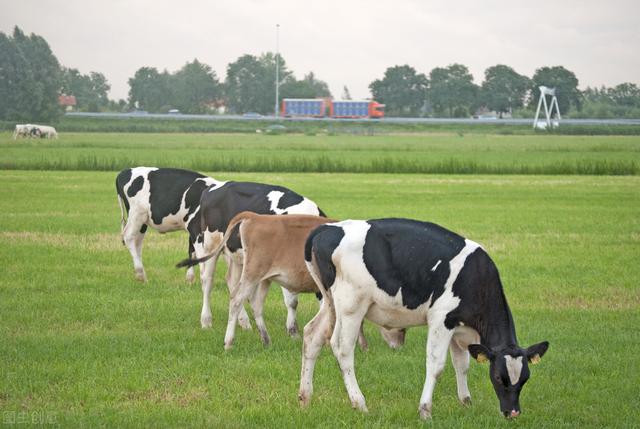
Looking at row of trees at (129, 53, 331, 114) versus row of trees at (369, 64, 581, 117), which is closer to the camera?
row of trees at (369, 64, 581, 117)

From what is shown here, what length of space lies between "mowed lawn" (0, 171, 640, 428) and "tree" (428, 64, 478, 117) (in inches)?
5730

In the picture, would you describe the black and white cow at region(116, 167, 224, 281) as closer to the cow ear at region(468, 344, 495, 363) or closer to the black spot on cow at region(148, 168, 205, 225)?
the black spot on cow at region(148, 168, 205, 225)

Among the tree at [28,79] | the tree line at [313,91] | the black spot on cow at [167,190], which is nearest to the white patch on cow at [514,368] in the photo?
the black spot on cow at [167,190]

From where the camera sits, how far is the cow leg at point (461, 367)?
9.35 meters

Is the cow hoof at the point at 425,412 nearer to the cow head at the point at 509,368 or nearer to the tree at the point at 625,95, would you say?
the cow head at the point at 509,368

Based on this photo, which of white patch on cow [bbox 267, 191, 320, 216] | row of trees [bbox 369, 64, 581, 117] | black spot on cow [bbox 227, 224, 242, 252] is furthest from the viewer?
row of trees [bbox 369, 64, 581, 117]

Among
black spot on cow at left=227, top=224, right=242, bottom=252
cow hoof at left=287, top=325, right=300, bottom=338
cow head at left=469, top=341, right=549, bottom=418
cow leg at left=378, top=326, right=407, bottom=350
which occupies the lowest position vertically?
cow hoof at left=287, top=325, right=300, bottom=338

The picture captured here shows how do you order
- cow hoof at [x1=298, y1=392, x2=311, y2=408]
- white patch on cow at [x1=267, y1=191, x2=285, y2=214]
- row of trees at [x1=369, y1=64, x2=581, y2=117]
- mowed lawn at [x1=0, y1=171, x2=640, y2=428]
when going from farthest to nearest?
row of trees at [x1=369, y1=64, x2=581, y2=117], white patch on cow at [x1=267, y1=191, x2=285, y2=214], cow hoof at [x1=298, y1=392, x2=311, y2=408], mowed lawn at [x1=0, y1=171, x2=640, y2=428]

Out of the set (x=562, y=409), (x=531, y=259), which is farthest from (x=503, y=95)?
(x=562, y=409)

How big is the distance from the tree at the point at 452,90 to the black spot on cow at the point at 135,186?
15086 centimetres

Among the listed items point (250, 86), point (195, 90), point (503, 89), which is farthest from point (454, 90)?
point (195, 90)

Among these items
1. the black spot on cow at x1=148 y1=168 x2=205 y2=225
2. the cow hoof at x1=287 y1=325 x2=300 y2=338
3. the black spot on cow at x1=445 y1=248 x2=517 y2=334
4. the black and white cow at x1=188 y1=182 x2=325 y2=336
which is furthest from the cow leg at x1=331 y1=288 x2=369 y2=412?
the black spot on cow at x1=148 y1=168 x2=205 y2=225

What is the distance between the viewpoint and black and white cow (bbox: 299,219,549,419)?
873 centimetres

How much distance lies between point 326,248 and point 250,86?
164833 millimetres
